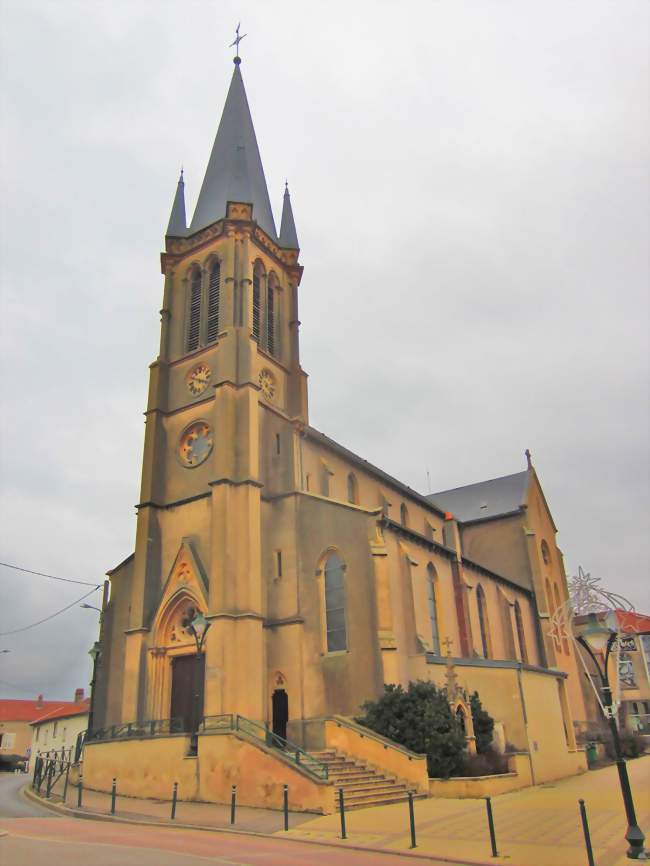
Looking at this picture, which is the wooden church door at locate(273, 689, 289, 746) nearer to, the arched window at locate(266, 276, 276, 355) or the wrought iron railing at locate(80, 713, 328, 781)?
the wrought iron railing at locate(80, 713, 328, 781)

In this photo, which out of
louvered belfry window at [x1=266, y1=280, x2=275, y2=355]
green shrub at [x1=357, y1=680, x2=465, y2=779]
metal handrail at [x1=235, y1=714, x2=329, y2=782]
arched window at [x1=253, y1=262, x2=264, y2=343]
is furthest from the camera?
louvered belfry window at [x1=266, y1=280, x2=275, y2=355]

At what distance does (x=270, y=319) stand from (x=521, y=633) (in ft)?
78.1

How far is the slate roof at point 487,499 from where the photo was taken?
160ft

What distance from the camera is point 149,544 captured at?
98.8ft

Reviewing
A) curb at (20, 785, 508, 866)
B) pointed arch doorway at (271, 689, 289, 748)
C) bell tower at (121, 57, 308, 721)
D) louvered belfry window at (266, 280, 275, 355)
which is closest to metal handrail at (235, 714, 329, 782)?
bell tower at (121, 57, 308, 721)

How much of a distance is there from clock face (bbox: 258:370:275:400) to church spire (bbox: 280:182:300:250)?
9.22 meters

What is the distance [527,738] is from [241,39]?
1798 inches

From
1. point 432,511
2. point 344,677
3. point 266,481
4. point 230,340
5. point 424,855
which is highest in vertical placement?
point 230,340

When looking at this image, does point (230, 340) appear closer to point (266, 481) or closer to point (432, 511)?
point (266, 481)

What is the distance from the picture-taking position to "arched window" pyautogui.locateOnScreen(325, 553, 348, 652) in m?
26.7

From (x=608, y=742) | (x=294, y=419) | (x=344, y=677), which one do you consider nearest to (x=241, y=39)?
(x=294, y=419)

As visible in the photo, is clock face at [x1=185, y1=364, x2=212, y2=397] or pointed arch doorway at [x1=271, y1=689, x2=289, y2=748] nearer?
pointed arch doorway at [x1=271, y1=689, x2=289, y2=748]

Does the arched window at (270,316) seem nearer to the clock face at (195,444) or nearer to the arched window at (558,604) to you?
the clock face at (195,444)

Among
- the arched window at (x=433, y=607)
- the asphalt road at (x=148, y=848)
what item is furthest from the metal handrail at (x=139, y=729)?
the arched window at (x=433, y=607)
